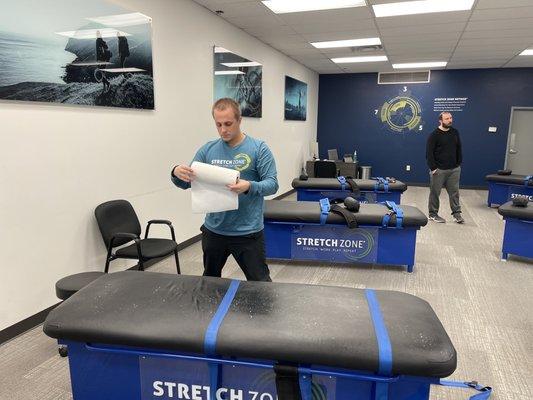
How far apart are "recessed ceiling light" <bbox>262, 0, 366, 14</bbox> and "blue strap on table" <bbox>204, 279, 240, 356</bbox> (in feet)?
11.3

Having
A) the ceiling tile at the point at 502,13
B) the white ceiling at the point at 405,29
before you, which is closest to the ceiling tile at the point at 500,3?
the white ceiling at the point at 405,29

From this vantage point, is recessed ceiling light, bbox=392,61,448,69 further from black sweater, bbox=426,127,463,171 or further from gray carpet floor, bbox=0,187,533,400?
gray carpet floor, bbox=0,187,533,400

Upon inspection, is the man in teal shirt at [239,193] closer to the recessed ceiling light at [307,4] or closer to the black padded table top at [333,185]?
the recessed ceiling light at [307,4]

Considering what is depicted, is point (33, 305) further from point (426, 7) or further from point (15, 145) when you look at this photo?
point (426, 7)

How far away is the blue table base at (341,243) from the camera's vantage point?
138 inches

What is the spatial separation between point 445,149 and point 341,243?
2.69 meters

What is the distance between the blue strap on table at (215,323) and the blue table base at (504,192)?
18.8ft

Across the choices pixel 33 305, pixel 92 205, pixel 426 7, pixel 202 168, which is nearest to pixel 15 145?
pixel 92 205

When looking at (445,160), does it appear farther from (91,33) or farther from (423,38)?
(91,33)

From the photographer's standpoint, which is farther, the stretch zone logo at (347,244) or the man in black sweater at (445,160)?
the man in black sweater at (445,160)

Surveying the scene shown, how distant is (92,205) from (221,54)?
251cm

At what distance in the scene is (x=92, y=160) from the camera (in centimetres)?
286

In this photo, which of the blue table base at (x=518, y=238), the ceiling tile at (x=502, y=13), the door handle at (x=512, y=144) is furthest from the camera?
the door handle at (x=512, y=144)

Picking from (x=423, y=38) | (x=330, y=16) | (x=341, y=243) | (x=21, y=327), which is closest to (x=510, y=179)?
(x=423, y=38)
